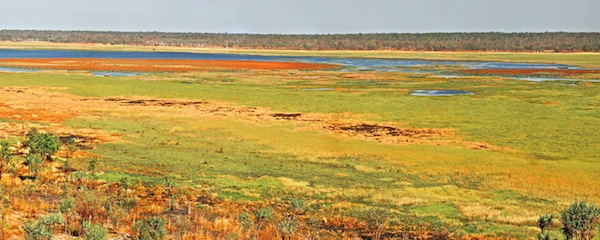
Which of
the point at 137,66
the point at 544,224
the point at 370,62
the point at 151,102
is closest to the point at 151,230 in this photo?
the point at 544,224

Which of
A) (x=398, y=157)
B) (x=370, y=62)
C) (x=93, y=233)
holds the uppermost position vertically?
(x=93, y=233)

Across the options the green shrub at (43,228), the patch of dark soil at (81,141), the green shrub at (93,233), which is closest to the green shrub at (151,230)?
the green shrub at (93,233)

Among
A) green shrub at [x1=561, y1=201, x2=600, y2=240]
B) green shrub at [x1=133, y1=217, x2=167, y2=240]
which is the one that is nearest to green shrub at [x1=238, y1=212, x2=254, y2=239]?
green shrub at [x1=133, y1=217, x2=167, y2=240]

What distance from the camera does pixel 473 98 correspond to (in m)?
43.2

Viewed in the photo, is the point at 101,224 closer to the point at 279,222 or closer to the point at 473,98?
the point at 279,222

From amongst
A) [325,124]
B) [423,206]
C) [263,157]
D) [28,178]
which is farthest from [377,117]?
[28,178]

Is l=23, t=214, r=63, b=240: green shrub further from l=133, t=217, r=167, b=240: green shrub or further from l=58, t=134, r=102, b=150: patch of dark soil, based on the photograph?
l=58, t=134, r=102, b=150: patch of dark soil

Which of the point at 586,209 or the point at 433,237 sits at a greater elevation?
the point at 586,209

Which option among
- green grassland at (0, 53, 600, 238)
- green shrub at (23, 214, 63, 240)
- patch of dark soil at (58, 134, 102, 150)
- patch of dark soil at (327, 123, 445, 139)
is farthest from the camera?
patch of dark soil at (327, 123, 445, 139)

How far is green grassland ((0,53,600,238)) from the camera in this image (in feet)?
55.4

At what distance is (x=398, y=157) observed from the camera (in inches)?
899

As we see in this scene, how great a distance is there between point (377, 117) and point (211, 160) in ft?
45.7

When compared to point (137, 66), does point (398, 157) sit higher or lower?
higher

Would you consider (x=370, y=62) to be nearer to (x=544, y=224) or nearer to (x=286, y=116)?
(x=286, y=116)
